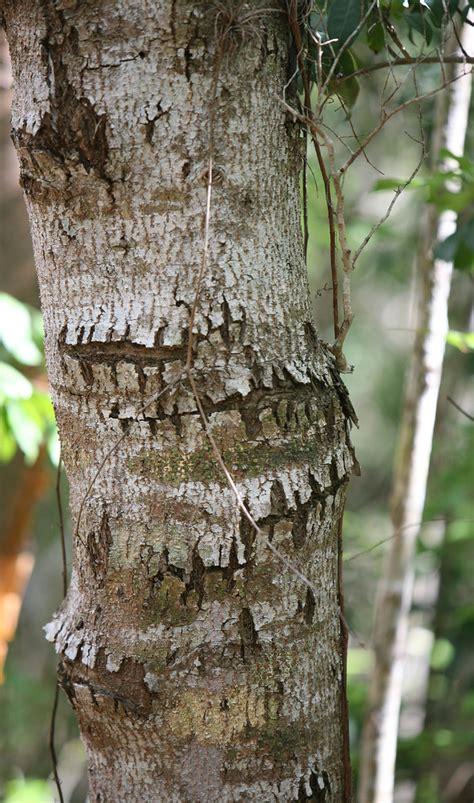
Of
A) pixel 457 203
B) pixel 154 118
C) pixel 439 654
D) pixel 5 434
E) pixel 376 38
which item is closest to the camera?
pixel 154 118

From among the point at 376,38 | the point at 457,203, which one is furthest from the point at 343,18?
the point at 457,203

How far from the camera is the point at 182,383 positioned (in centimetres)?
86

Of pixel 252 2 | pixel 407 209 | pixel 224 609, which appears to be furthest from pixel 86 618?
pixel 407 209

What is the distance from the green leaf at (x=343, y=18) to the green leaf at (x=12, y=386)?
3.48ft

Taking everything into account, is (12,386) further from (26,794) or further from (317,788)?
(26,794)

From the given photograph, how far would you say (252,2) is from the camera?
2.85ft

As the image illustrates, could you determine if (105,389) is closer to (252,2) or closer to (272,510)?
(272,510)

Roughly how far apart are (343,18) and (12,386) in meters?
1.10

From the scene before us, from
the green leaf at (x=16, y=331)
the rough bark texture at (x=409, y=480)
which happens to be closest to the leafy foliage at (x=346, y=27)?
the rough bark texture at (x=409, y=480)

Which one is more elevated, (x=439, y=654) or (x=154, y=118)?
(x=154, y=118)

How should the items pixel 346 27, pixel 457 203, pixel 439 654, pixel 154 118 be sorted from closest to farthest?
pixel 154 118, pixel 346 27, pixel 457 203, pixel 439 654

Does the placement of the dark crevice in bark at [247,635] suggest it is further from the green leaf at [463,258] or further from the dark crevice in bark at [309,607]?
the green leaf at [463,258]

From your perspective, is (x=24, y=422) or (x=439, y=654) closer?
(x=24, y=422)

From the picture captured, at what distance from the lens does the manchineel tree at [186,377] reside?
2.81 feet
